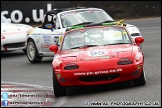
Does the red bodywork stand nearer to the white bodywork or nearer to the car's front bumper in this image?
the car's front bumper

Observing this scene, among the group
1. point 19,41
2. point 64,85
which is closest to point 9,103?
point 64,85

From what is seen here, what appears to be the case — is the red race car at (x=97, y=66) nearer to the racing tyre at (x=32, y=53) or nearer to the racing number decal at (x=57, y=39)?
the racing number decal at (x=57, y=39)

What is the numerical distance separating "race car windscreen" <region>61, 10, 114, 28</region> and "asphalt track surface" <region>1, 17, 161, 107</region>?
1252mm

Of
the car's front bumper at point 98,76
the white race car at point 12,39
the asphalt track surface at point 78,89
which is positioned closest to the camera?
the asphalt track surface at point 78,89

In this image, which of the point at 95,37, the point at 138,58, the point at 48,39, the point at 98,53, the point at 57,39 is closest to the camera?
the point at 138,58


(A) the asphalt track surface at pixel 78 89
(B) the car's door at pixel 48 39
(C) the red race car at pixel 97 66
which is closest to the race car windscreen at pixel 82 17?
(B) the car's door at pixel 48 39

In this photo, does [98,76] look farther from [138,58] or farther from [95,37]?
[95,37]

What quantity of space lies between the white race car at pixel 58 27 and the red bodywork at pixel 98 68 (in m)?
→ 4.76

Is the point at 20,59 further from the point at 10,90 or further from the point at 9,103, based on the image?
the point at 9,103

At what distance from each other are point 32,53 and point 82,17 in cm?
193

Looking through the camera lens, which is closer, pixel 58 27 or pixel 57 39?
pixel 57 39

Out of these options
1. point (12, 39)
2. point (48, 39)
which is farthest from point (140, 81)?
point (12, 39)

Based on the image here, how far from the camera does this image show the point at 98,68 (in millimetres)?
9609

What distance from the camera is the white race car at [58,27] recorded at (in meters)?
15.0
